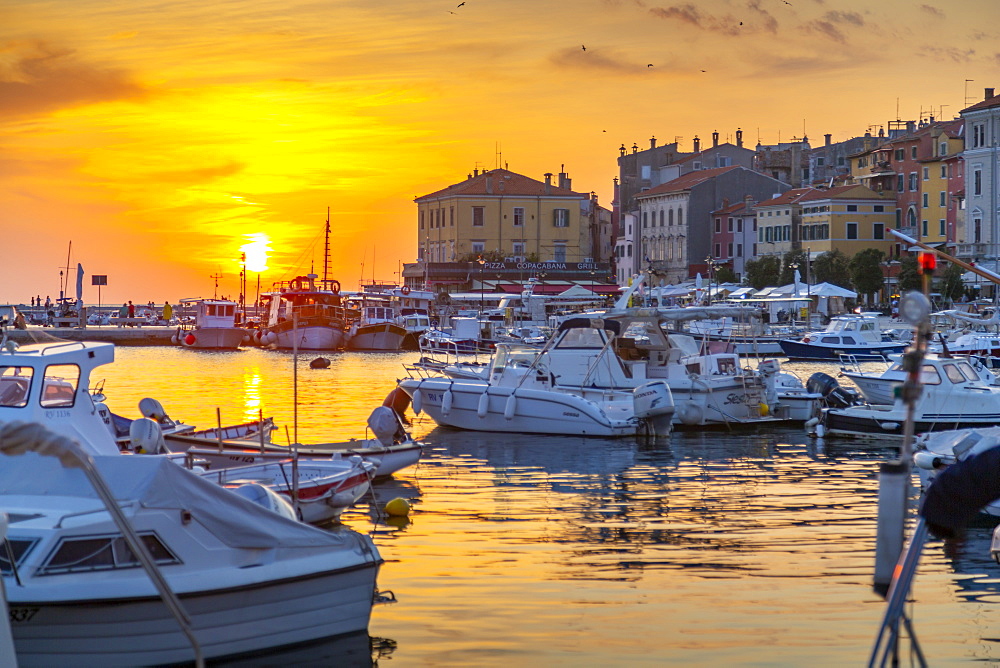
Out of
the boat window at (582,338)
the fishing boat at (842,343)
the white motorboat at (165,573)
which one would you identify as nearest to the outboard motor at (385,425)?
the boat window at (582,338)

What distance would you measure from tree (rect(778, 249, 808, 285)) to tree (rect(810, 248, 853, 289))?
145cm

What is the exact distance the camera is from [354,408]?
36281 millimetres

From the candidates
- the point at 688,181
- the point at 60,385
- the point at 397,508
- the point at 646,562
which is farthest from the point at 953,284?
the point at 60,385

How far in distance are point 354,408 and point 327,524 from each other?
19.4 meters

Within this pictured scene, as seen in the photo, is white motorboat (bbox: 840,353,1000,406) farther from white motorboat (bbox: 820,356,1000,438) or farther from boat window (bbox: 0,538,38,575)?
boat window (bbox: 0,538,38,575)

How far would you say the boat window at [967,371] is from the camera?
27.5 metres

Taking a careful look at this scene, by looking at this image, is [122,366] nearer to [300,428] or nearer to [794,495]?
[300,428]

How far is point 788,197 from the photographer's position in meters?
101

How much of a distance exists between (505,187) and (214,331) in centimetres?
4278

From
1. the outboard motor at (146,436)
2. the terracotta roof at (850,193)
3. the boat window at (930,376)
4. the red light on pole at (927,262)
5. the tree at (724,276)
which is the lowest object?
the outboard motor at (146,436)

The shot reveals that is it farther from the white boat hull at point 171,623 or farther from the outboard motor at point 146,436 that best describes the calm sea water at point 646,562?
the outboard motor at point 146,436

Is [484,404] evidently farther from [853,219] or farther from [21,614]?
[853,219]

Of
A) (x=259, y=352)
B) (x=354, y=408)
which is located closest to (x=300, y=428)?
(x=354, y=408)

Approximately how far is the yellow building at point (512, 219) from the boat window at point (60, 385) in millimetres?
94718
